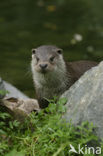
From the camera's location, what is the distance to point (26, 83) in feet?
22.7

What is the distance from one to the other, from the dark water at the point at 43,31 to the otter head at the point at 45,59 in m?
2.01

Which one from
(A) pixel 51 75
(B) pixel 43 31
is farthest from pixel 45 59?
(B) pixel 43 31

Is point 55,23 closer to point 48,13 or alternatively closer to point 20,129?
point 48,13

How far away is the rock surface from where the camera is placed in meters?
2.96

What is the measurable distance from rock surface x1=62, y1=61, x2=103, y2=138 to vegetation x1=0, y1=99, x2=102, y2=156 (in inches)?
2.5

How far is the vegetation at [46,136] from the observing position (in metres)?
2.83

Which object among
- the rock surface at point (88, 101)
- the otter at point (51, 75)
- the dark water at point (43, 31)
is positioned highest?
the dark water at point (43, 31)

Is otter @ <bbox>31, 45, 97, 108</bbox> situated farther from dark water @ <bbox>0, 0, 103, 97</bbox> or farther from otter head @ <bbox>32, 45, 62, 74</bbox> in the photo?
dark water @ <bbox>0, 0, 103, 97</bbox>

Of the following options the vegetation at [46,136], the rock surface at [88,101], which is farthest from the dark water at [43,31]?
the rock surface at [88,101]

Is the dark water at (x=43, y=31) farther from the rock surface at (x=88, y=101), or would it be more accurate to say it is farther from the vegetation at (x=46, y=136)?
the rock surface at (x=88, y=101)

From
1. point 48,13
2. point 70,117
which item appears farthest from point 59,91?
point 48,13

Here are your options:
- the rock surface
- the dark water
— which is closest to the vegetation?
the rock surface

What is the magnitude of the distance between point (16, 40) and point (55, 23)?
1.53m

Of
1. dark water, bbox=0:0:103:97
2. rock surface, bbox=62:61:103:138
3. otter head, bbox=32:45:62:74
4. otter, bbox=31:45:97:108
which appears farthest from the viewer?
dark water, bbox=0:0:103:97
